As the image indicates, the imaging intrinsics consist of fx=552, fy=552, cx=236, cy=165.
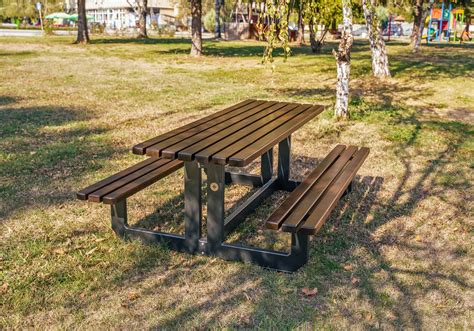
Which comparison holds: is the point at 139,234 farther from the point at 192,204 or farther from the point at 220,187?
the point at 220,187

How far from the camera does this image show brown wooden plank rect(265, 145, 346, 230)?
3719 mm

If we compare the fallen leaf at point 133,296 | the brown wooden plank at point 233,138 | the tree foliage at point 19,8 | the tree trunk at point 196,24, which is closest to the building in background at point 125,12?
the tree foliage at point 19,8

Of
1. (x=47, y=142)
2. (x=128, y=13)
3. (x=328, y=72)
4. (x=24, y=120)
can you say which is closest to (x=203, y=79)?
(x=328, y=72)

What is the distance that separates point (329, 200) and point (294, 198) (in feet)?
0.86

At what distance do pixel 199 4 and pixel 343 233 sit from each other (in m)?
17.7

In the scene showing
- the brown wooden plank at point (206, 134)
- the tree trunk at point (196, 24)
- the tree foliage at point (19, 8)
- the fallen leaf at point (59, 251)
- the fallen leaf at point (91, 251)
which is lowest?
the fallen leaf at point (91, 251)

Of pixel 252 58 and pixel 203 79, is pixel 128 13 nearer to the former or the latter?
pixel 252 58

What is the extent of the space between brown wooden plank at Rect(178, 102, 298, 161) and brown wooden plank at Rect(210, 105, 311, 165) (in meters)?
0.06

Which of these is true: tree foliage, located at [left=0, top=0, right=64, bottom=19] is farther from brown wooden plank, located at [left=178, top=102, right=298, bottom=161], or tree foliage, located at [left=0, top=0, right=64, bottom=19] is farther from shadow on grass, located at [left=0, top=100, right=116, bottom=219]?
brown wooden plank, located at [left=178, top=102, right=298, bottom=161]

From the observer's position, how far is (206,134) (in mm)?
4453

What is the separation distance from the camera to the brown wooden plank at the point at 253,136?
147 inches

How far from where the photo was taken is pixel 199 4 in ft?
→ 68.9

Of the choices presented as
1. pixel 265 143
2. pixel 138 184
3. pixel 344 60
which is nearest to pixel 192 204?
pixel 138 184

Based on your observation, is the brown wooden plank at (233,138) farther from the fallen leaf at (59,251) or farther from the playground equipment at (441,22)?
the playground equipment at (441,22)
